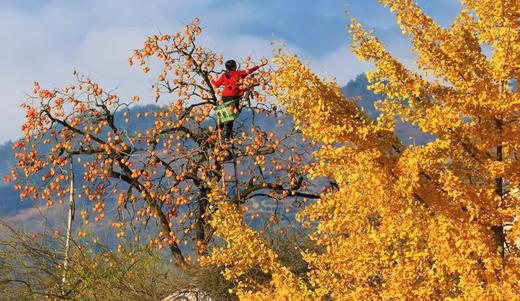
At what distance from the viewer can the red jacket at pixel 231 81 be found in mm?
18484

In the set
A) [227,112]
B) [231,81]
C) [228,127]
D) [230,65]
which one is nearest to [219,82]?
[231,81]

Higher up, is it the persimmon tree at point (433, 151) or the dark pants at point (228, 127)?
the dark pants at point (228, 127)

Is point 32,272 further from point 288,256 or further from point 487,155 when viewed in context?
point 487,155

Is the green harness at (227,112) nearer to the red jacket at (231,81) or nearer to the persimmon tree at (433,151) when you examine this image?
the red jacket at (231,81)

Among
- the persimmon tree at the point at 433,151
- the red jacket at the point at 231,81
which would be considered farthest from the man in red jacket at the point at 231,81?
the persimmon tree at the point at 433,151

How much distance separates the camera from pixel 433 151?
9578 mm

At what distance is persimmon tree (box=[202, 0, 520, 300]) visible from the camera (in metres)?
9.61

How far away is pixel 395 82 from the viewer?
990 cm

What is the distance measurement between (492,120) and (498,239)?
1.57 metres

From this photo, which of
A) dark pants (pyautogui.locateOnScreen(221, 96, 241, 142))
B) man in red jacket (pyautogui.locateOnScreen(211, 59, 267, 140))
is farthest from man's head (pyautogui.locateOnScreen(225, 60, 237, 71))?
dark pants (pyautogui.locateOnScreen(221, 96, 241, 142))

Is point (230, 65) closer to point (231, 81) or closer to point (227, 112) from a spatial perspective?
point (231, 81)

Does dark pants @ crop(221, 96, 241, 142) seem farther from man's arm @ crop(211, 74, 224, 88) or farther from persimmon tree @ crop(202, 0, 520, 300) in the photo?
persimmon tree @ crop(202, 0, 520, 300)

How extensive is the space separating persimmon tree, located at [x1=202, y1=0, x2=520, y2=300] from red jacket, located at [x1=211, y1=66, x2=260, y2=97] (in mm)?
8069

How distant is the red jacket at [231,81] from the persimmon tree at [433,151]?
8.07 m
